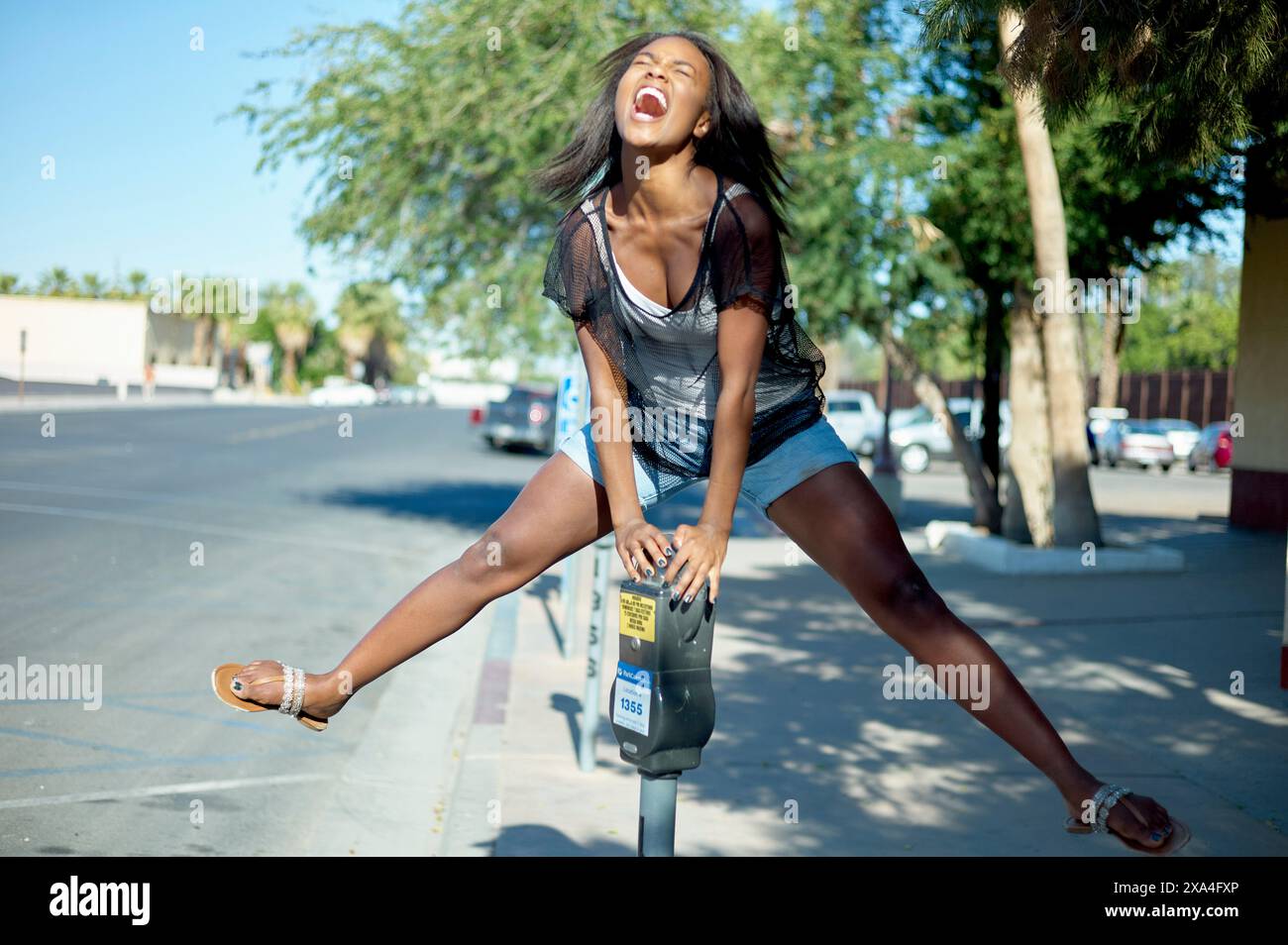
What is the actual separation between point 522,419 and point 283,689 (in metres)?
28.5

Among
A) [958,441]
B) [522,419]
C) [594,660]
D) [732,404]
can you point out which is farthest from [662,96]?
[522,419]

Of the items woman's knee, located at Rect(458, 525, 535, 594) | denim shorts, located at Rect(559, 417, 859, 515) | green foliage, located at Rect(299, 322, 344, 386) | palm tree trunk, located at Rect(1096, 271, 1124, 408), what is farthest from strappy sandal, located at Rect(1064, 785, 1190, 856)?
green foliage, located at Rect(299, 322, 344, 386)

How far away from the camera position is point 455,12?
12273 mm

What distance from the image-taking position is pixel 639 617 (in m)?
2.29

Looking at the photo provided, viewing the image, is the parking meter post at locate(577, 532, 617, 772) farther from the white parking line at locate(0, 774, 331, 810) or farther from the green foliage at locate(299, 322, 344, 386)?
the green foliage at locate(299, 322, 344, 386)

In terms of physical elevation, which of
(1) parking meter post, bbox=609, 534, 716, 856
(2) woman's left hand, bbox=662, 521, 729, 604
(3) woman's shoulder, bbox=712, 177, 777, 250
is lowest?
(1) parking meter post, bbox=609, 534, 716, 856

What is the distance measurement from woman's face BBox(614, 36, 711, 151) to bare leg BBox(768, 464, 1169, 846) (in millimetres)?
746

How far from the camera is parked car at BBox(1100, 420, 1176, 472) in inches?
1350

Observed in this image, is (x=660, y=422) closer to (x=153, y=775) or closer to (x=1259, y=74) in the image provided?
(x=1259, y=74)

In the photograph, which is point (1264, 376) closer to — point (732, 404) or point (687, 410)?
point (687, 410)

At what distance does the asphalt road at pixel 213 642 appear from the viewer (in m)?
5.07

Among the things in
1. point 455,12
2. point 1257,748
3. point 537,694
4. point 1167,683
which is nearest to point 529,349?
point 455,12

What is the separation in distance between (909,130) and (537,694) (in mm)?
8071

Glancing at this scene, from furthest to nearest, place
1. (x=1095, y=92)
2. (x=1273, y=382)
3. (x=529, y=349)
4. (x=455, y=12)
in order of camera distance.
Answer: (x=1273, y=382) < (x=529, y=349) < (x=455, y=12) < (x=1095, y=92)
